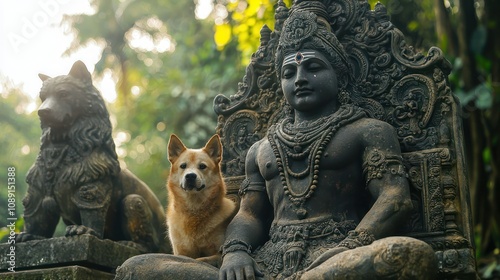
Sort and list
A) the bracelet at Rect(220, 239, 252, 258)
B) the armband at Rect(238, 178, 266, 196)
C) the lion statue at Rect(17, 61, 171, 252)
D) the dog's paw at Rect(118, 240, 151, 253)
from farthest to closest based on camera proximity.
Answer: the dog's paw at Rect(118, 240, 151, 253) → the lion statue at Rect(17, 61, 171, 252) → the armband at Rect(238, 178, 266, 196) → the bracelet at Rect(220, 239, 252, 258)

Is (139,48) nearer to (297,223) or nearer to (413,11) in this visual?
(413,11)

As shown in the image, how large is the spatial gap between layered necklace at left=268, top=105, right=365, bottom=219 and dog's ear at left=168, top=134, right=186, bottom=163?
904 mm

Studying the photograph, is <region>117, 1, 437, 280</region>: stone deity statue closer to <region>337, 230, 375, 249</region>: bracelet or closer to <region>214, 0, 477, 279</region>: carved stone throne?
<region>337, 230, 375, 249</region>: bracelet

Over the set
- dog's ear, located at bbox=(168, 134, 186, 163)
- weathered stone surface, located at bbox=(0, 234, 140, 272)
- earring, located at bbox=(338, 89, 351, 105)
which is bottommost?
weathered stone surface, located at bbox=(0, 234, 140, 272)

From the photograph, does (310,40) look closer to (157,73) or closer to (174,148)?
(174,148)

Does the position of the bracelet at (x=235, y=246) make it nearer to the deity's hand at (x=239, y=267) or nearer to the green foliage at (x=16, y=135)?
the deity's hand at (x=239, y=267)

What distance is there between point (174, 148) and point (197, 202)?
0.58 meters

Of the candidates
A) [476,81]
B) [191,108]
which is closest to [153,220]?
[476,81]

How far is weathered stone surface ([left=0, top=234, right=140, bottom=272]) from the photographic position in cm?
734

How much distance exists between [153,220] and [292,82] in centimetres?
263

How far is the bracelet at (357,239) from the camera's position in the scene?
583cm

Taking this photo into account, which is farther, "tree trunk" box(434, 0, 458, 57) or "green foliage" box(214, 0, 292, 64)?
"tree trunk" box(434, 0, 458, 57)

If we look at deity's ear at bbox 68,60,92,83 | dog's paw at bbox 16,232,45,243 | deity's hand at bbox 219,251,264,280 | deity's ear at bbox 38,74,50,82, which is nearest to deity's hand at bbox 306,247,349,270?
deity's hand at bbox 219,251,264,280

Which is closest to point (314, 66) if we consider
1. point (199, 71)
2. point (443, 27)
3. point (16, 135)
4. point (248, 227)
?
point (248, 227)
